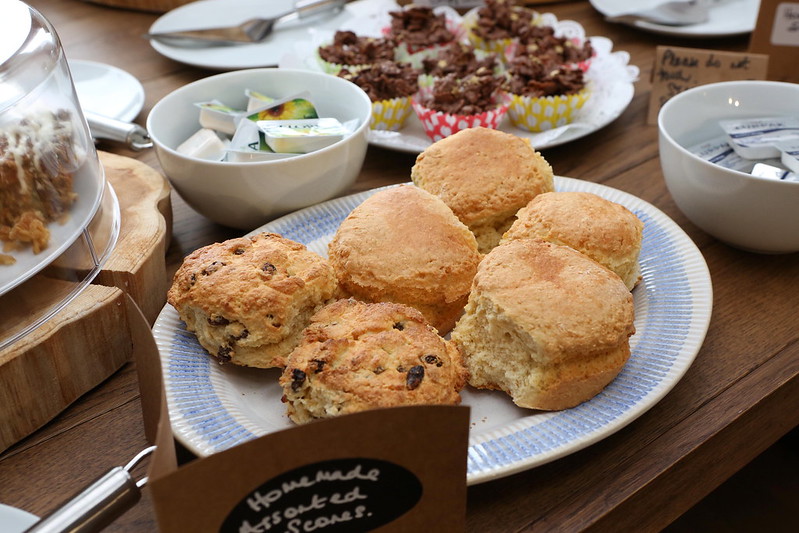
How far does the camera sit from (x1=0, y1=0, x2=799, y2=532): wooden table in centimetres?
90

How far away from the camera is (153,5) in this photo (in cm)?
248

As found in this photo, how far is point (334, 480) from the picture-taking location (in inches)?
28.0

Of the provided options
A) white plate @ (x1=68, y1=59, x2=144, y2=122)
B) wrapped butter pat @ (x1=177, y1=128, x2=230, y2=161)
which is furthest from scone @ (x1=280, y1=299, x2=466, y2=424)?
white plate @ (x1=68, y1=59, x2=144, y2=122)

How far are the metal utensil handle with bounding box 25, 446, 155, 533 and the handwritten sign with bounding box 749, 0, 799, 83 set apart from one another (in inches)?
68.8

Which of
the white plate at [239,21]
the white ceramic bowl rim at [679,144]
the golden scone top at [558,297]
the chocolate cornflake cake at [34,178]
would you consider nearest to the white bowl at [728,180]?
the white ceramic bowl rim at [679,144]

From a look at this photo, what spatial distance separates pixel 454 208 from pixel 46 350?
0.65 metres

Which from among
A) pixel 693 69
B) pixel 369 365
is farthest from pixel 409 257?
pixel 693 69

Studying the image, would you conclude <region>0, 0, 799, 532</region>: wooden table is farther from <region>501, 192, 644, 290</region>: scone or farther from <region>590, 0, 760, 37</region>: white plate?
<region>590, 0, 760, 37</region>: white plate

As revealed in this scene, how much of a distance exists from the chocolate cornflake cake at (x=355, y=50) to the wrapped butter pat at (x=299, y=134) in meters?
0.57

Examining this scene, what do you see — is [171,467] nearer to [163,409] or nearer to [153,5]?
[163,409]

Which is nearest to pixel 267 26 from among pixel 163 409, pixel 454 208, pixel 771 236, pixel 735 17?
pixel 454 208

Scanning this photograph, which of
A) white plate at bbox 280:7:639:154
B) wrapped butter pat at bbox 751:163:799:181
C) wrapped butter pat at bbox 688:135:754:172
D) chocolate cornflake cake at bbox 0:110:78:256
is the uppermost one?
chocolate cornflake cake at bbox 0:110:78:256

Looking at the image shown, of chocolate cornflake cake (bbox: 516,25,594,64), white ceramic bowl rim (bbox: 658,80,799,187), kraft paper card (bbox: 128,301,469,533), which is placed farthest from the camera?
chocolate cornflake cake (bbox: 516,25,594,64)

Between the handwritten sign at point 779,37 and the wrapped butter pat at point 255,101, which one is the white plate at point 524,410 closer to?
the wrapped butter pat at point 255,101
